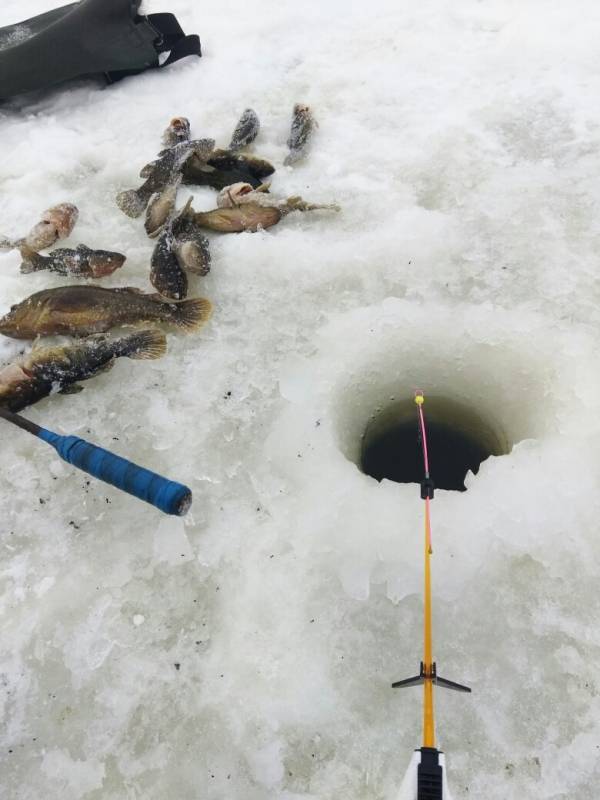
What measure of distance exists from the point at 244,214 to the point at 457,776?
10.5 feet

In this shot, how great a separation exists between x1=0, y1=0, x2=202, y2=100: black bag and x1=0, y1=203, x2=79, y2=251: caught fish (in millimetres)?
1676

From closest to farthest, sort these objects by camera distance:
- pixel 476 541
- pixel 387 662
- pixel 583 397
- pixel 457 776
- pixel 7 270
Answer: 1. pixel 457 776
2. pixel 387 662
3. pixel 476 541
4. pixel 583 397
5. pixel 7 270

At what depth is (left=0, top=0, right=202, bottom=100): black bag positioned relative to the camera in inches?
178

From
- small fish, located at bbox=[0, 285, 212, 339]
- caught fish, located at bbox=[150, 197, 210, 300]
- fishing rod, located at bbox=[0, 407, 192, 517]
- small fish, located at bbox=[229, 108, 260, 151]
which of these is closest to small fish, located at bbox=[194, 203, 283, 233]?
caught fish, located at bbox=[150, 197, 210, 300]

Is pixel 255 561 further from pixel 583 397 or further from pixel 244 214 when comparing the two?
pixel 244 214

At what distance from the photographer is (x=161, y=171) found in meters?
4.00

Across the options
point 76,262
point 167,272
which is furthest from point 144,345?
point 76,262

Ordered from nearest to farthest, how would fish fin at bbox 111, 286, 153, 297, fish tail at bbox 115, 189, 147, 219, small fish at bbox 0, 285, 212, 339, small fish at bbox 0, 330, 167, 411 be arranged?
Result: small fish at bbox 0, 330, 167, 411, small fish at bbox 0, 285, 212, 339, fish fin at bbox 111, 286, 153, 297, fish tail at bbox 115, 189, 147, 219

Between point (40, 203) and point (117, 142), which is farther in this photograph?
point (117, 142)

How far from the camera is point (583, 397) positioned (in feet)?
8.93

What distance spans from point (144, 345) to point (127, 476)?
3.69 feet

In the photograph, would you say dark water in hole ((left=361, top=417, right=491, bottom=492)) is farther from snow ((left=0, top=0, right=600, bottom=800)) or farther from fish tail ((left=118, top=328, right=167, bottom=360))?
fish tail ((left=118, top=328, right=167, bottom=360))

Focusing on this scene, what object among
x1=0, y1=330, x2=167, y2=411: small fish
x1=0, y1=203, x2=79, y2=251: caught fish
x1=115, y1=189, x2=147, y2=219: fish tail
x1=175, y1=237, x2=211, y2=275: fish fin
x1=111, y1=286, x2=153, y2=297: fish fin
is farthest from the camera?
x1=115, y1=189, x2=147, y2=219: fish tail

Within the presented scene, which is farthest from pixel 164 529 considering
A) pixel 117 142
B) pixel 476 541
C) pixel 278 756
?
pixel 117 142
